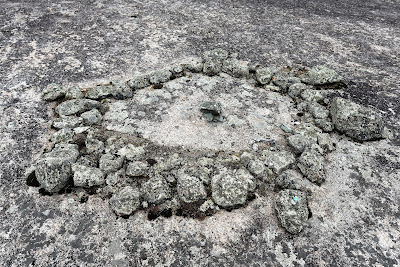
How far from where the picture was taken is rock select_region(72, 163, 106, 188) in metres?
1.77

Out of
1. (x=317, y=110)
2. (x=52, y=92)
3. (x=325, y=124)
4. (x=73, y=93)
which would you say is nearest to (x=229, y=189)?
(x=325, y=124)

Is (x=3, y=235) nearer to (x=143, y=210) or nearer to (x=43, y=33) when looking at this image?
(x=143, y=210)

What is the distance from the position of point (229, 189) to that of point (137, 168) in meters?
0.61

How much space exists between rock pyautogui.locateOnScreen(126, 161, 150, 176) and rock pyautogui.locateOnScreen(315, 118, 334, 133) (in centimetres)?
141

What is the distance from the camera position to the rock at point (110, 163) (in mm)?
1875

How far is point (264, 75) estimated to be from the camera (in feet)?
9.13

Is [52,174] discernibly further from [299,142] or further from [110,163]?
[299,142]

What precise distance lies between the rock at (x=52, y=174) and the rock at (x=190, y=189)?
2.31 feet

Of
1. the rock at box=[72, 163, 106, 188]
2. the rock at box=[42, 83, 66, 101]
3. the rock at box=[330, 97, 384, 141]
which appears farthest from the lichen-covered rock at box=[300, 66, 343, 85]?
the rock at box=[42, 83, 66, 101]

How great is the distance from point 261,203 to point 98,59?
222 cm

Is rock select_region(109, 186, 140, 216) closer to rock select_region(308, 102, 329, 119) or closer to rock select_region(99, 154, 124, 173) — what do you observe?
rock select_region(99, 154, 124, 173)

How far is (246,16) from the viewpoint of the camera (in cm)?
406

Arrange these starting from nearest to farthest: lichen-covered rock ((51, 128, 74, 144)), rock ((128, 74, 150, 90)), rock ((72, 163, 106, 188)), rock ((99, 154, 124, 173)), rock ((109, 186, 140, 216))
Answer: rock ((109, 186, 140, 216)) < rock ((72, 163, 106, 188)) < rock ((99, 154, 124, 173)) < lichen-covered rock ((51, 128, 74, 144)) < rock ((128, 74, 150, 90))

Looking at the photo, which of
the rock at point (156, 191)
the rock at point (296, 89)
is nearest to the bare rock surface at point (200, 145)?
the rock at point (296, 89)
